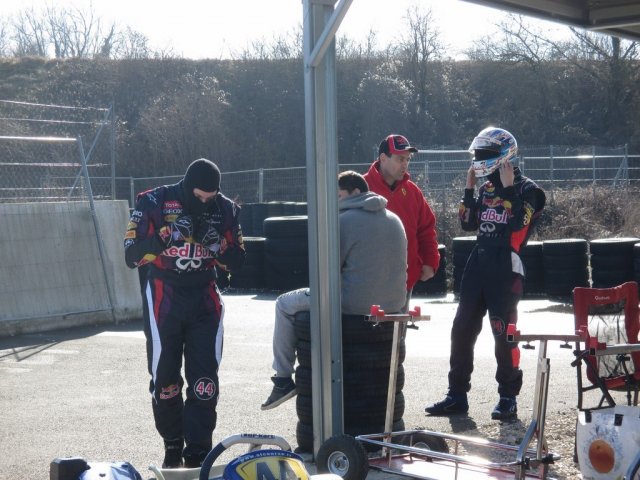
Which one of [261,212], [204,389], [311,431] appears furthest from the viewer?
[261,212]

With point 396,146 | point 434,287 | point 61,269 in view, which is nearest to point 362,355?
point 396,146

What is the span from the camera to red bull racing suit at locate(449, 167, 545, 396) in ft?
22.6

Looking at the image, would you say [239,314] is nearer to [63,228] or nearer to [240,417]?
[63,228]

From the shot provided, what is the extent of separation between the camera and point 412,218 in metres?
7.32

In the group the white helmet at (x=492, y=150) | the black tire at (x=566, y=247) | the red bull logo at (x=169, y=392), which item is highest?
the white helmet at (x=492, y=150)

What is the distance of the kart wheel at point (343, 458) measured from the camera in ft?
16.8

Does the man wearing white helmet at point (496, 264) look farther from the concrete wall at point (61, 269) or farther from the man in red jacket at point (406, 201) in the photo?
the concrete wall at point (61, 269)

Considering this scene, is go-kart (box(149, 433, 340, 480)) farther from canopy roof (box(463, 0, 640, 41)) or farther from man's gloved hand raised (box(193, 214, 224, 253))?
canopy roof (box(463, 0, 640, 41))

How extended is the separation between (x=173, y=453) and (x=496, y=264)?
266 centimetres

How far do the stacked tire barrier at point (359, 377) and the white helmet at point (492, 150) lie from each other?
151 cm

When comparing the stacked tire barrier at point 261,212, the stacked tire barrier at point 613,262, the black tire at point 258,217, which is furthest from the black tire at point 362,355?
the black tire at point 258,217

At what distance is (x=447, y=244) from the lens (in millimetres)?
19312

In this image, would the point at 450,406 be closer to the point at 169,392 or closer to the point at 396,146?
the point at 396,146

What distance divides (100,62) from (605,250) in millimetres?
37027
